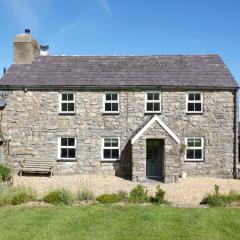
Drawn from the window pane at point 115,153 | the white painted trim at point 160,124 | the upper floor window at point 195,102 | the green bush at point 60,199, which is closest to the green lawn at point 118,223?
the green bush at point 60,199

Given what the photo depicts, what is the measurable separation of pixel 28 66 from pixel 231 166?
1490 centimetres

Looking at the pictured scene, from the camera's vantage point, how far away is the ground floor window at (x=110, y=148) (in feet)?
78.6

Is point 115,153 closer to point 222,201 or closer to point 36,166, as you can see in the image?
point 36,166

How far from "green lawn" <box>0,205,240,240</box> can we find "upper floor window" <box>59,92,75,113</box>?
39.5ft

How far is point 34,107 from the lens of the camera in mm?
24281

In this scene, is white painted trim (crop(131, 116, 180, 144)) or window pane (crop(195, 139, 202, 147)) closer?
white painted trim (crop(131, 116, 180, 144))

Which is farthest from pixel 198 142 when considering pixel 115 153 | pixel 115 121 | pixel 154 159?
pixel 115 121

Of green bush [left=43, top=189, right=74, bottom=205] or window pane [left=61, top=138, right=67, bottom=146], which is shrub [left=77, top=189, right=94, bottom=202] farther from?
window pane [left=61, top=138, right=67, bottom=146]

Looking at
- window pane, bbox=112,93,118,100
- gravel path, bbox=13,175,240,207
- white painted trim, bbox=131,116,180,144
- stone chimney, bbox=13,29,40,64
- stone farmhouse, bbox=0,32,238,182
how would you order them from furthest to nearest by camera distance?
stone chimney, bbox=13,29,40,64 → window pane, bbox=112,93,118,100 → stone farmhouse, bbox=0,32,238,182 → white painted trim, bbox=131,116,180,144 → gravel path, bbox=13,175,240,207

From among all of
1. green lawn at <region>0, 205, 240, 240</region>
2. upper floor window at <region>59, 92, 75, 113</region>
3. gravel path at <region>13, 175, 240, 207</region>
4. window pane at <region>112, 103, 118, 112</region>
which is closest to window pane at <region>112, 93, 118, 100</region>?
window pane at <region>112, 103, 118, 112</region>

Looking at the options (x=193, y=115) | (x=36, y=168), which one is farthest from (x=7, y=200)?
(x=193, y=115)

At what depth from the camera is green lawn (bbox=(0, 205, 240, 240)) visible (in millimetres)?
9805

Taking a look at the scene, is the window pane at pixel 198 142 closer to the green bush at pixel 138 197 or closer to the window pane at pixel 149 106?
the window pane at pixel 149 106

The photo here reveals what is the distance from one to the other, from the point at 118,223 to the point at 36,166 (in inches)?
548
